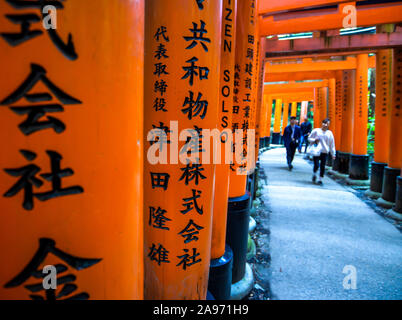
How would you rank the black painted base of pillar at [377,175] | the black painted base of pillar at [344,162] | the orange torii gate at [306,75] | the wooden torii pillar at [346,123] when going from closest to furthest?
1. the black painted base of pillar at [377,175]
2. the wooden torii pillar at [346,123]
3. the black painted base of pillar at [344,162]
4. the orange torii gate at [306,75]

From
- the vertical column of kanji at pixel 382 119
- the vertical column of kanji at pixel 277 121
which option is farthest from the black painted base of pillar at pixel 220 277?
the vertical column of kanji at pixel 277 121

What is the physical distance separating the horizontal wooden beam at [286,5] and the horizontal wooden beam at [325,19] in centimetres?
45

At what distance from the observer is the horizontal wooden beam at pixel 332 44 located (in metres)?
5.10

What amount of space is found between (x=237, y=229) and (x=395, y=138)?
4607 millimetres

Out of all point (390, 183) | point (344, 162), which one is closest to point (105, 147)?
point (390, 183)

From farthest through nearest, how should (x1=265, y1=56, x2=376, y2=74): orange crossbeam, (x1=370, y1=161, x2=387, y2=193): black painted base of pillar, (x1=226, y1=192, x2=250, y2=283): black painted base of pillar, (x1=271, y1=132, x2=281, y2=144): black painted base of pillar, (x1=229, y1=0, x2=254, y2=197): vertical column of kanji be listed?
1. (x1=271, y1=132, x2=281, y2=144): black painted base of pillar
2. (x1=265, y1=56, x2=376, y2=74): orange crossbeam
3. (x1=370, y1=161, x2=387, y2=193): black painted base of pillar
4. (x1=226, y1=192, x2=250, y2=283): black painted base of pillar
5. (x1=229, y1=0, x2=254, y2=197): vertical column of kanji

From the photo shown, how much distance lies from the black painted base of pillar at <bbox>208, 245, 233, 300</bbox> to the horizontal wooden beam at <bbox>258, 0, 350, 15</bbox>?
382 centimetres

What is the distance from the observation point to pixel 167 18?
47.6 inches

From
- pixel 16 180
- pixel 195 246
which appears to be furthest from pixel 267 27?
pixel 16 180

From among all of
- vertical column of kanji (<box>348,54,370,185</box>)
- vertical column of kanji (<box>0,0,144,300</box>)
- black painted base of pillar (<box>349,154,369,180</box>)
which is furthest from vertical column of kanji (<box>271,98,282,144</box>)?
vertical column of kanji (<box>0,0,144,300</box>)

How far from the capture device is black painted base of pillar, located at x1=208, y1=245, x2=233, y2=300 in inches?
78.0

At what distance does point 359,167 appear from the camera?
7648 mm

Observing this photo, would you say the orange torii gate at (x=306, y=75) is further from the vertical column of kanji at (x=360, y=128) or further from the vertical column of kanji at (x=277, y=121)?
the vertical column of kanji at (x=277, y=121)

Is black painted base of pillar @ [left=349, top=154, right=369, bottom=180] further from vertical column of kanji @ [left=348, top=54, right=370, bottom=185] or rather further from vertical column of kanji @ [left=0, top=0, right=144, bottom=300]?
vertical column of kanji @ [left=0, top=0, right=144, bottom=300]
